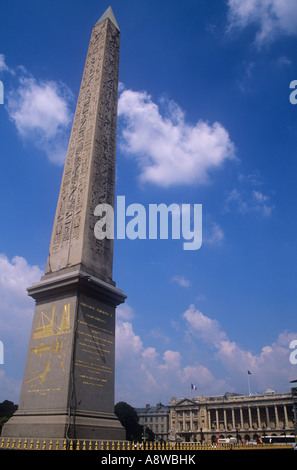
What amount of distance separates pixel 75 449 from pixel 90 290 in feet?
14.6

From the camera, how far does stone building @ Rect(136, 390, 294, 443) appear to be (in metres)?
74.1

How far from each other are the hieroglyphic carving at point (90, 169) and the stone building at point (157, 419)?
304ft

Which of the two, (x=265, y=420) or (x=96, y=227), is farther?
(x=265, y=420)

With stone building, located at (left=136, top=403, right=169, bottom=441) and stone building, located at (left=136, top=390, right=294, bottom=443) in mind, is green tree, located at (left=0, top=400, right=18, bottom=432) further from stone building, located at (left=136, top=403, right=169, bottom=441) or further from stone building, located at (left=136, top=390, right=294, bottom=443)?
stone building, located at (left=136, top=403, right=169, bottom=441)

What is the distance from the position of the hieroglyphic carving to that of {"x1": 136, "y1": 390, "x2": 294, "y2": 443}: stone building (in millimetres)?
68815

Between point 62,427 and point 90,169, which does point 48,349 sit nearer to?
point 62,427

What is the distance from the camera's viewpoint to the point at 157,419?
96625mm

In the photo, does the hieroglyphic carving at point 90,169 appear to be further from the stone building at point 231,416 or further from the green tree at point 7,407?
the stone building at point 231,416

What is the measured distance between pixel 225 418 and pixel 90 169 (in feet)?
263

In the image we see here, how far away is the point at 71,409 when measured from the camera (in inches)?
391

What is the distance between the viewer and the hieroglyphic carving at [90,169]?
13000mm
